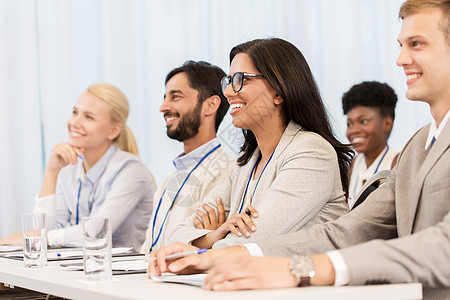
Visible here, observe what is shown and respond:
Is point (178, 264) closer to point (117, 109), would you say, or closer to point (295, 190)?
point (295, 190)

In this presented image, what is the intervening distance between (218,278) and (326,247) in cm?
49

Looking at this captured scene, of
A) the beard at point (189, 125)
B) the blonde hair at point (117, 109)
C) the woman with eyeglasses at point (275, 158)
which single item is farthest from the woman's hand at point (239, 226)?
the blonde hair at point (117, 109)

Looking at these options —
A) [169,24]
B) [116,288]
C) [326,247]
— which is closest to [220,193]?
[326,247]

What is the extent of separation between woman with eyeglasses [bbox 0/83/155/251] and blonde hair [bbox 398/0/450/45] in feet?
6.98

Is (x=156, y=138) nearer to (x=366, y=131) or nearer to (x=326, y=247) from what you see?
(x=366, y=131)

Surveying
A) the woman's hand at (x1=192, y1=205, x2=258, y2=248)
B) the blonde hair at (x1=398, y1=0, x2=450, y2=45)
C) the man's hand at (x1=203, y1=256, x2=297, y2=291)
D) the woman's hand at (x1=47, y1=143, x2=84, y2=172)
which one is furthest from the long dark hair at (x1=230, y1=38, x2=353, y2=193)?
the woman's hand at (x1=47, y1=143, x2=84, y2=172)

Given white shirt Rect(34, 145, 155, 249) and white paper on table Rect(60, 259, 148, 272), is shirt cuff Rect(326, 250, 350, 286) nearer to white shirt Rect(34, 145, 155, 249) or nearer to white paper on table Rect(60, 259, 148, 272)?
white paper on table Rect(60, 259, 148, 272)

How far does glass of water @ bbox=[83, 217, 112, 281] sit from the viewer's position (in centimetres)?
146

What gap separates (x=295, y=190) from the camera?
199 centimetres

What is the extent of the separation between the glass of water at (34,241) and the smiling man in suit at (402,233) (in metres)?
0.55

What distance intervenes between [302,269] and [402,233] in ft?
1.44

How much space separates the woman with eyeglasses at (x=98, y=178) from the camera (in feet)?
11.3

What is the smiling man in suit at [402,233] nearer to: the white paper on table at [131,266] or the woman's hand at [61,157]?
the white paper on table at [131,266]

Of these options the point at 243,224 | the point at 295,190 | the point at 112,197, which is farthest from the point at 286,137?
the point at 112,197
